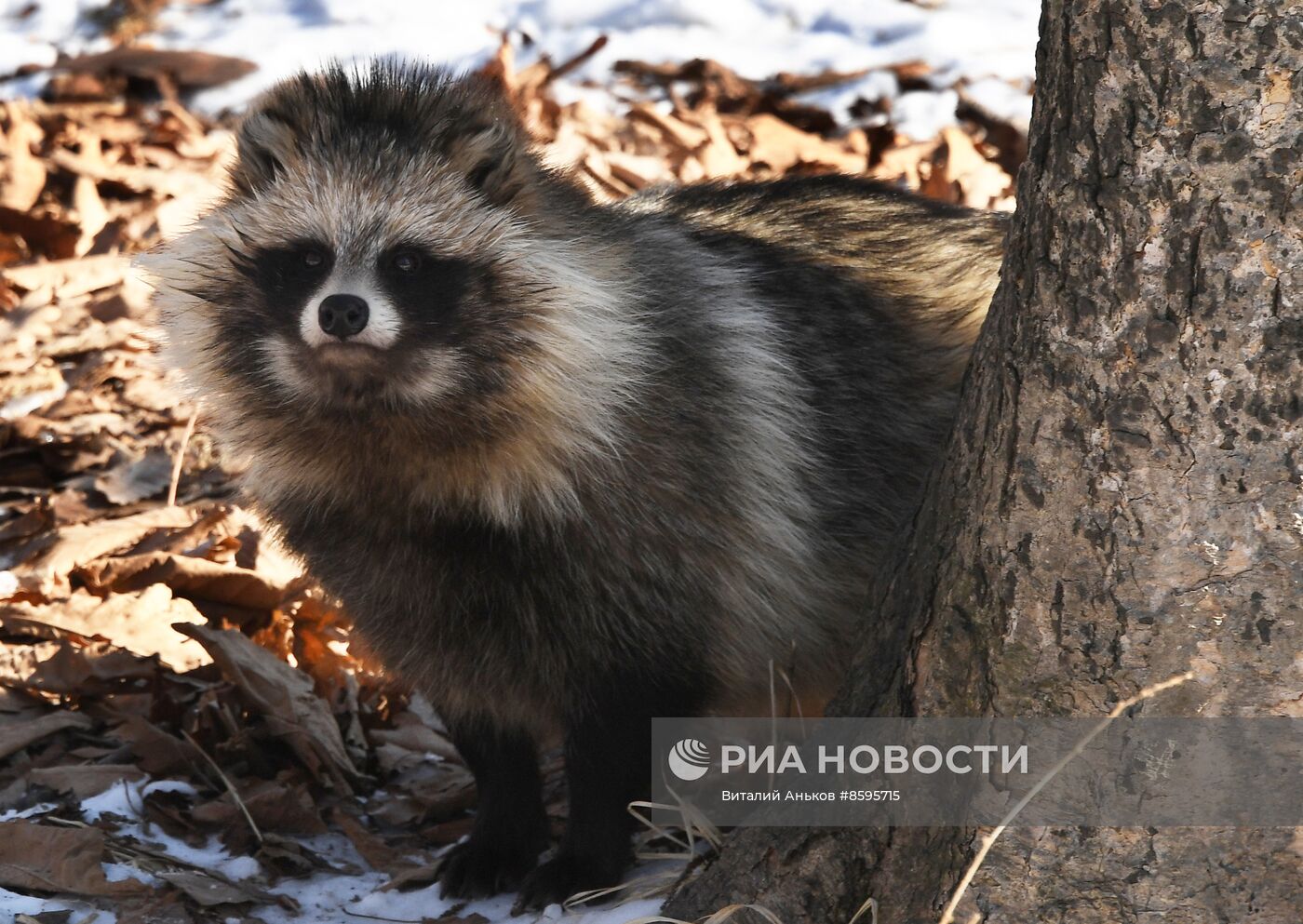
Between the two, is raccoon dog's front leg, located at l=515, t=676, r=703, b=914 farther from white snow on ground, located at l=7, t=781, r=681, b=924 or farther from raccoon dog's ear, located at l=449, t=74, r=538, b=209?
raccoon dog's ear, located at l=449, t=74, r=538, b=209

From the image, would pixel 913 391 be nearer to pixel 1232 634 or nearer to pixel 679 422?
pixel 679 422

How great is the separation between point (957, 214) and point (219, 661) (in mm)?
2568

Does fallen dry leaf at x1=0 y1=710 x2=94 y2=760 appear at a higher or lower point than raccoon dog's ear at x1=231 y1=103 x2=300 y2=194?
lower

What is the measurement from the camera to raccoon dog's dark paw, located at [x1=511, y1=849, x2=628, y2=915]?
359 cm

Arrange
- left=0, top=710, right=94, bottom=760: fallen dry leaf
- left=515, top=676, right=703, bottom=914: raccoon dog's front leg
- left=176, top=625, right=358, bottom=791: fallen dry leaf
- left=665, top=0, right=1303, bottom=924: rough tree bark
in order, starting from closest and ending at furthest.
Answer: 1. left=665, top=0, right=1303, bottom=924: rough tree bark
2. left=515, top=676, right=703, bottom=914: raccoon dog's front leg
3. left=0, top=710, right=94, bottom=760: fallen dry leaf
4. left=176, top=625, right=358, bottom=791: fallen dry leaf

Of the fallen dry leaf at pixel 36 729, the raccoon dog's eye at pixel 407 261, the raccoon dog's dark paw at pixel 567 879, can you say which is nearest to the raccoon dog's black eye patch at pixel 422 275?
the raccoon dog's eye at pixel 407 261

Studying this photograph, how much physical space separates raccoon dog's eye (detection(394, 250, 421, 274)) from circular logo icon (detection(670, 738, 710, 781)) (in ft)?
4.33

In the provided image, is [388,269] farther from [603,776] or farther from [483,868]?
[483,868]

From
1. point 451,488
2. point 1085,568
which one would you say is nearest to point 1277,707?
point 1085,568

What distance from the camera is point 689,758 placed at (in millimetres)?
3752

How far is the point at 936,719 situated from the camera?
265 centimetres

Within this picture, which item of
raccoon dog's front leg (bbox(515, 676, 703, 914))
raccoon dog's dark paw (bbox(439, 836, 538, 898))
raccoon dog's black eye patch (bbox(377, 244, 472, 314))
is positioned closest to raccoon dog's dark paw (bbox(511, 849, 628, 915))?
raccoon dog's front leg (bbox(515, 676, 703, 914))

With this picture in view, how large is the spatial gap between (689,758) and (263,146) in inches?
71.6

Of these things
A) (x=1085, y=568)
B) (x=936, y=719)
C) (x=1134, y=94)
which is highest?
(x=1134, y=94)
